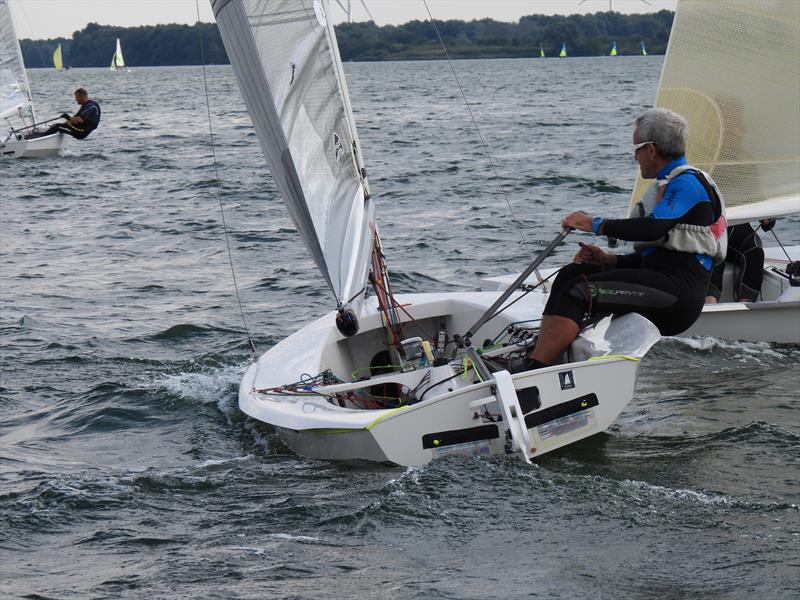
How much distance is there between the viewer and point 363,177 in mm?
5816

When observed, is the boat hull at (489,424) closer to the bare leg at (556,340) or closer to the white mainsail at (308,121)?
the bare leg at (556,340)

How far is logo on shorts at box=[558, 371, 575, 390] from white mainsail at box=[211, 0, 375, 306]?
111cm

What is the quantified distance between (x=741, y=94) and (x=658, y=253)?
3.12 meters

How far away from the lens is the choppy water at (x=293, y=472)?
3879 millimetres

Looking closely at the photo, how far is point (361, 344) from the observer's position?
5.97m

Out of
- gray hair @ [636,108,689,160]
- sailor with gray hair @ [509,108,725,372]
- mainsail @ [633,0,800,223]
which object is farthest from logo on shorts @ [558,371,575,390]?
mainsail @ [633,0,800,223]

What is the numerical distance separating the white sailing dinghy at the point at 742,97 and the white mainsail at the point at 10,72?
58.8 ft

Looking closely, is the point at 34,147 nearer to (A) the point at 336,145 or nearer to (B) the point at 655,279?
(A) the point at 336,145

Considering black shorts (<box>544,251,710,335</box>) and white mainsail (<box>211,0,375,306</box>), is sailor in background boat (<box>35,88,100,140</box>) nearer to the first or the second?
white mainsail (<box>211,0,375,306</box>)

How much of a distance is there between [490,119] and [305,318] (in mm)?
21066

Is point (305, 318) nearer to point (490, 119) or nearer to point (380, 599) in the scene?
point (380, 599)

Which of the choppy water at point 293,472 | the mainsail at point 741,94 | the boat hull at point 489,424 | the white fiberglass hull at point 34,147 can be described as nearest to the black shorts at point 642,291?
the boat hull at point 489,424

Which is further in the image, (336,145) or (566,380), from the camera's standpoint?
(336,145)

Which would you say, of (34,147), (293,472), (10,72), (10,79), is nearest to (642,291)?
(293,472)
